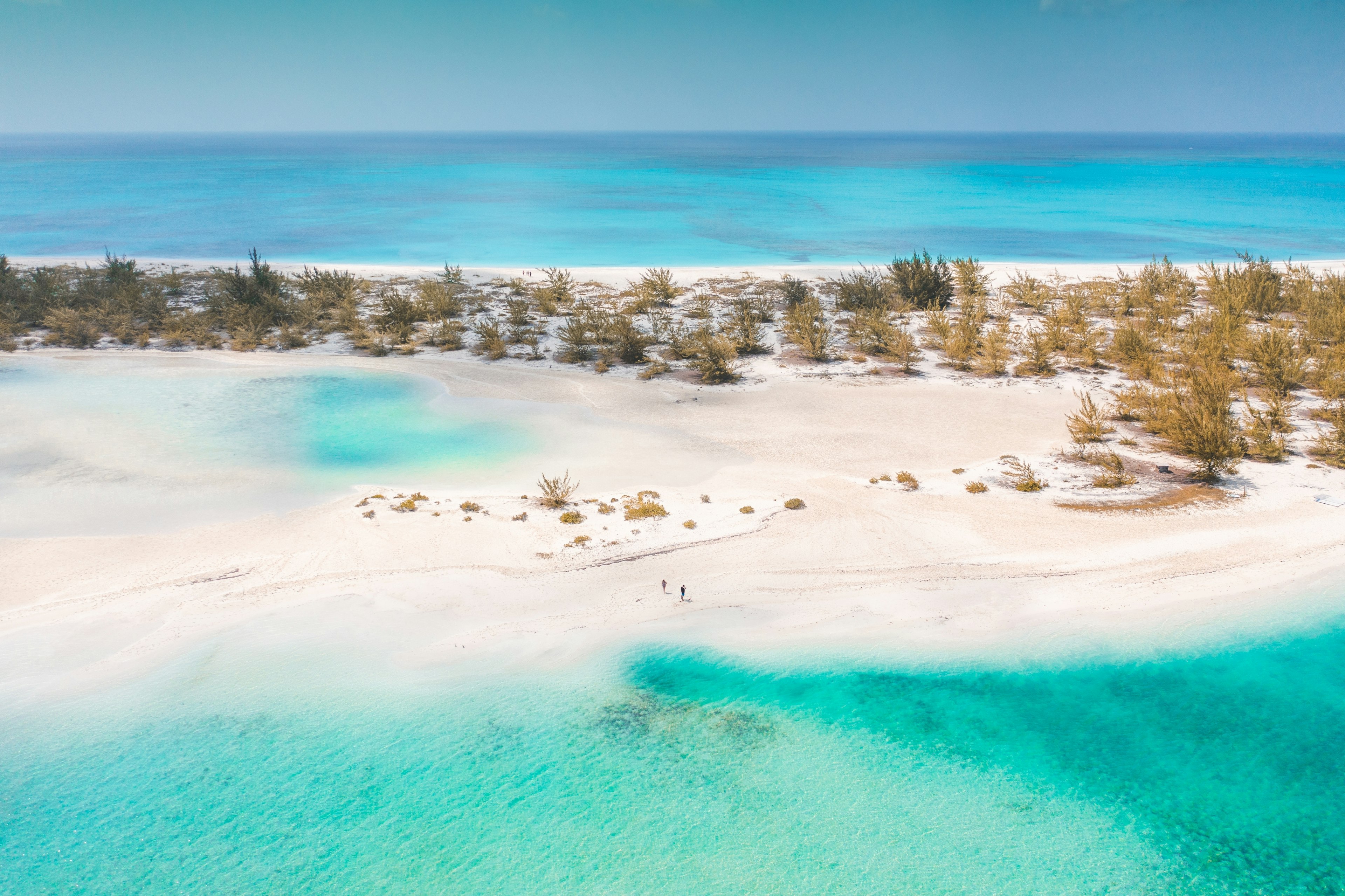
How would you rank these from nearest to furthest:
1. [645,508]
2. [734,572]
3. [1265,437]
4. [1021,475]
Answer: [734,572], [645,508], [1021,475], [1265,437]

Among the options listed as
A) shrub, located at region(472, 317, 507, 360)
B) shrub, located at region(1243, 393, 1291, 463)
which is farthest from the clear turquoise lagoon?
shrub, located at region(1243, 393, 1291, 463)

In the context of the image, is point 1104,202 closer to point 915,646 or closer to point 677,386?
point 677,386

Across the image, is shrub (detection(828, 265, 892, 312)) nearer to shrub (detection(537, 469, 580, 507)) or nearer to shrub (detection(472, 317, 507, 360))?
shrub (detection(472, 317, 507, 360))

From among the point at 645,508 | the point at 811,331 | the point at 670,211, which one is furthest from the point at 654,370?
the point at 670,211

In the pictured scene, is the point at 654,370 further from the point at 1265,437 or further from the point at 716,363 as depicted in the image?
the point at 1265,437

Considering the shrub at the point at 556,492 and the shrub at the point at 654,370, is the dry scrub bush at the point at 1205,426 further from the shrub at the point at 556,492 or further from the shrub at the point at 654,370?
the shrub at the point at 654,370

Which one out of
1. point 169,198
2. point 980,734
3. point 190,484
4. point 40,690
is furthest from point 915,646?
point 169,198
